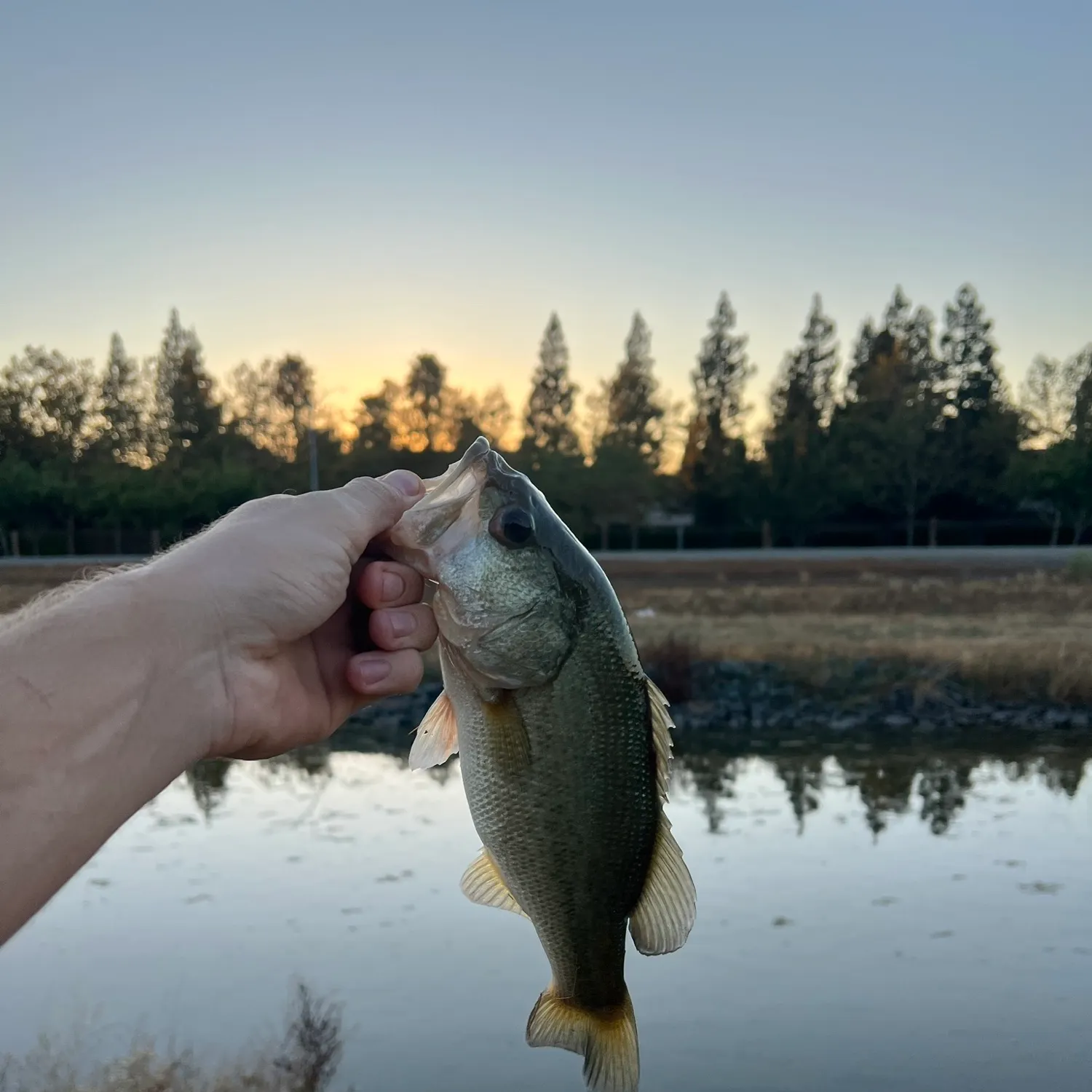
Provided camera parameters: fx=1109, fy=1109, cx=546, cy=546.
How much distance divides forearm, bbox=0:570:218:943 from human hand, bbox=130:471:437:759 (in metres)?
0.07

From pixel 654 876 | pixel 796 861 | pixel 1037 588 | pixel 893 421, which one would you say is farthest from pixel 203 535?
pixel 893 421

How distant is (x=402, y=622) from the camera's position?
2.89 m

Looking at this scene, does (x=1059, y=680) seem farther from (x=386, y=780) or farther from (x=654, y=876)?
(x=654, y=876)

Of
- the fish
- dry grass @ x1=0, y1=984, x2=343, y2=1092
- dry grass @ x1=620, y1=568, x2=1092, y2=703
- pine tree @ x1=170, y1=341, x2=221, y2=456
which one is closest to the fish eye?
the fish

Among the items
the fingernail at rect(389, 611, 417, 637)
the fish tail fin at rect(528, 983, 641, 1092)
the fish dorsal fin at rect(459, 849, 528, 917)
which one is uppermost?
the fingernail at rect(389, 611, 417, 637)

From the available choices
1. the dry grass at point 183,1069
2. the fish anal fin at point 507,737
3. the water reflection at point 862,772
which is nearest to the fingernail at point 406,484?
the fish anal fin at point 507,737

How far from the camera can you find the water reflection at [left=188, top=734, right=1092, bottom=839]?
13.0m

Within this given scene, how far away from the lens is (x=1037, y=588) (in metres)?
28.9

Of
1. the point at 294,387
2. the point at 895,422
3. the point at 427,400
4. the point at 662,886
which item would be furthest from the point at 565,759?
the point at 895,422

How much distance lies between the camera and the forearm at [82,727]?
1.98 meters

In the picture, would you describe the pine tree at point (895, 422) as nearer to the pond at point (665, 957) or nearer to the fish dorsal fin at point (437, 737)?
the pond at point (665, 957)

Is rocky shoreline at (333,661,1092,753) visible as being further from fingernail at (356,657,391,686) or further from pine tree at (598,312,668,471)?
pine tree at (598,312,668,471)

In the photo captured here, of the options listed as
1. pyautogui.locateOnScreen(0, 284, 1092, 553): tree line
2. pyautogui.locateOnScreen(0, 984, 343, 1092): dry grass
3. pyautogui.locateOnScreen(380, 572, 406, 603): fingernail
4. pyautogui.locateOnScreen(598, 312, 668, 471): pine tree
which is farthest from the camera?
pyautogui.locateOnScreen(598, 312, 668, 471): pine tree

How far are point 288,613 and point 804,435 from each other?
173ft
